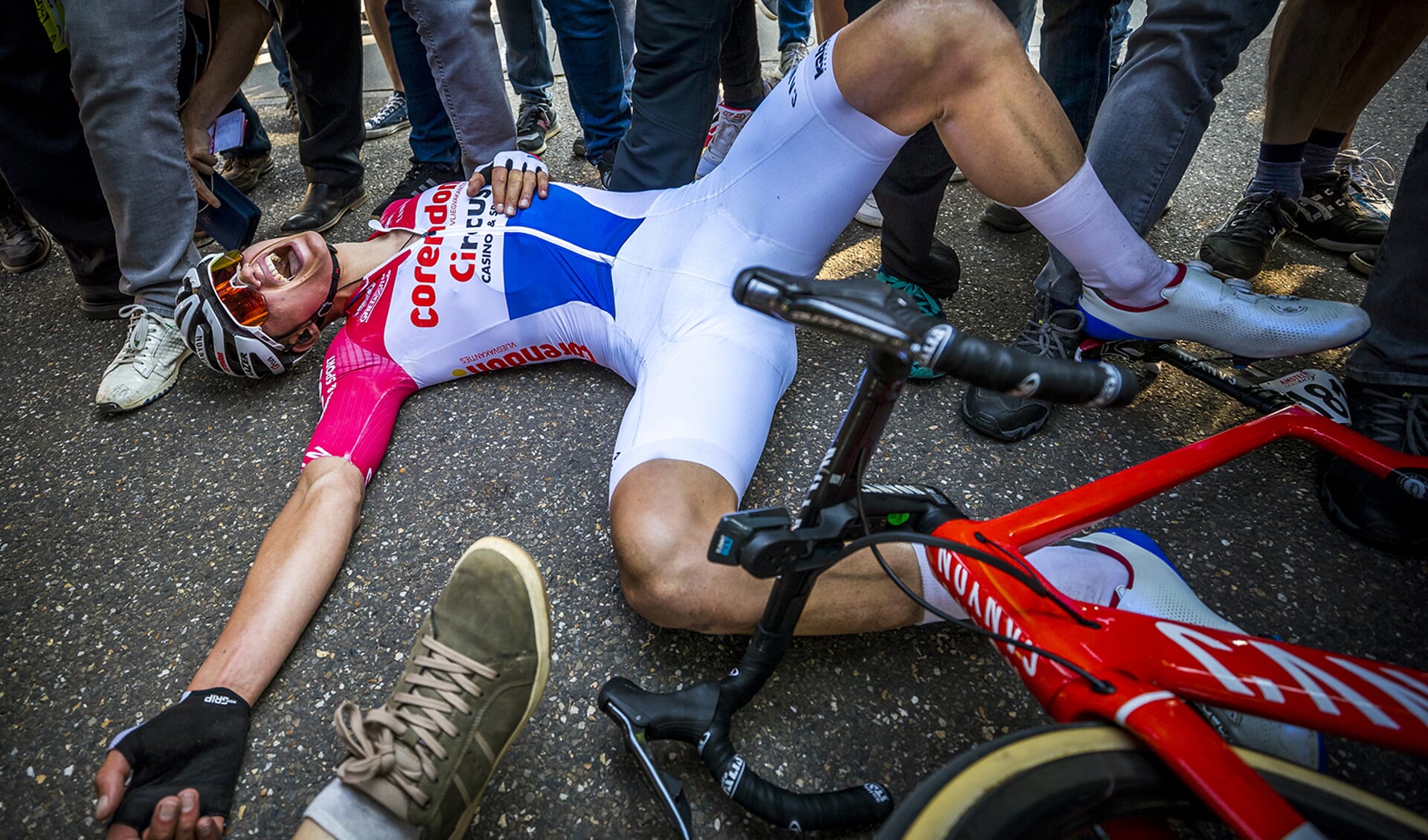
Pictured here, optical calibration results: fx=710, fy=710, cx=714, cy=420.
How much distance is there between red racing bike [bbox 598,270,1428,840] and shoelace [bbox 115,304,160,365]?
1.94 m

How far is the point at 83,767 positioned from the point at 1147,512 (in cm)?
199

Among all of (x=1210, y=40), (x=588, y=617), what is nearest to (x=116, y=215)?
(x=588, y=617)

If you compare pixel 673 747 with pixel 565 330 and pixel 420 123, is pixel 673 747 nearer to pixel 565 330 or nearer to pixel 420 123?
pixel 565 330

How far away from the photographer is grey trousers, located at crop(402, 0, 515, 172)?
205cm

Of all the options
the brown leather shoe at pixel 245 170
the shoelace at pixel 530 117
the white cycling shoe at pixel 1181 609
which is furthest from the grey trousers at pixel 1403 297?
the brown leather shoe at pixel 245 170

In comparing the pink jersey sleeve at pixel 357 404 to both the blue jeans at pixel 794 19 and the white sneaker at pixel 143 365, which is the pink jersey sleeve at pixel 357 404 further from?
the blue jeans at pixel 794 19

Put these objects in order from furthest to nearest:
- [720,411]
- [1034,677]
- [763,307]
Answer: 1. [720,411]
2. [1034,677]
3. [763,307]

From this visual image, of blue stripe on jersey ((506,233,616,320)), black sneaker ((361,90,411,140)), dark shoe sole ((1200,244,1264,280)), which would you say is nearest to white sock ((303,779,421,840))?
blue stripe on jersey ((506,233,616,320))

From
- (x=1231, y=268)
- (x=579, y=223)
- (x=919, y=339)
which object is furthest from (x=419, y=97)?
(x=1231, y=268)

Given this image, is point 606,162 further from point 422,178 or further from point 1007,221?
point 1007,221

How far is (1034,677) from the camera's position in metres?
0.79

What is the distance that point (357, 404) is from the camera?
1588 mm

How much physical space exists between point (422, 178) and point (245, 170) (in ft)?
2.96

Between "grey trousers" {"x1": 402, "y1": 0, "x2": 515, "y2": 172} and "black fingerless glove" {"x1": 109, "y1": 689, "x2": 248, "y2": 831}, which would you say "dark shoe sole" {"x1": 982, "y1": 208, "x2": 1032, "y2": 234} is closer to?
"grey trousers" {"x1": 402, "y1": 0, "x2": 515, "y2": 172}
